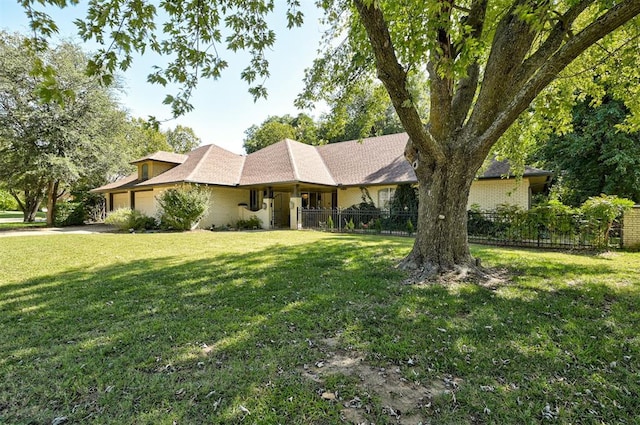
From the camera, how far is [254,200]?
71.0ft

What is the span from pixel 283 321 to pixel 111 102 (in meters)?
26.2

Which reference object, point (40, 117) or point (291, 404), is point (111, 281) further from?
point (40, 117)

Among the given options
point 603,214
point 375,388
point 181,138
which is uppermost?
point 181,138

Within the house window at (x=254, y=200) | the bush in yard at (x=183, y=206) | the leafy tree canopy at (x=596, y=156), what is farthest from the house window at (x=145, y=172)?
the leafy tree canopy at (x=596, y=156)

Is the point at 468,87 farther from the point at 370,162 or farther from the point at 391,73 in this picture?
the point at 370,162

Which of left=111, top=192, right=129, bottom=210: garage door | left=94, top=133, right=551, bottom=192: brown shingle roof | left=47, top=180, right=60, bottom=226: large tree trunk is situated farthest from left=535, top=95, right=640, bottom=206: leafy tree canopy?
left=47, top=180, right=60, bottom=226: large tree trunk

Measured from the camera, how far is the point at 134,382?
2852mm

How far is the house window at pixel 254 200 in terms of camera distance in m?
21.2

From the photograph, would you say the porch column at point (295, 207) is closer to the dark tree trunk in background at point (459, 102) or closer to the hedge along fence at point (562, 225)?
the hedge along fence at point (562, 225)

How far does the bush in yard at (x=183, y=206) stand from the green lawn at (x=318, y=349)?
33.8 ft

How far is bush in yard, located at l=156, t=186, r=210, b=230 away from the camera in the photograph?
16641mm

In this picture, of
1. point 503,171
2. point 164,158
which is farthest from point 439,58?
point 164,158

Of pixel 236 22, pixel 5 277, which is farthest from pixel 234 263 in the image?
pixel 236 22

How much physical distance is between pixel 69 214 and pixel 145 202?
6950 mm
